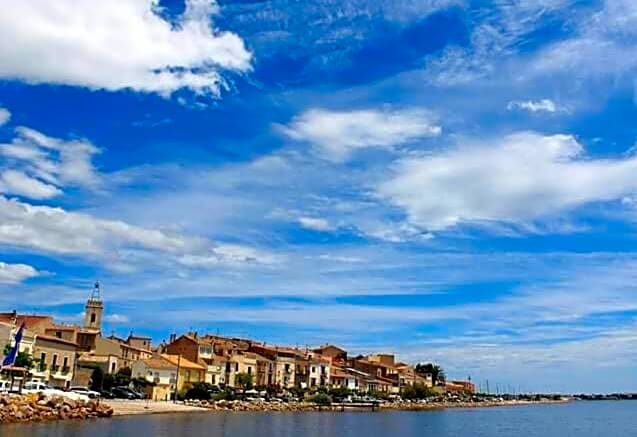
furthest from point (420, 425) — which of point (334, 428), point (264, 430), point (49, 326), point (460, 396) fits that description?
point (460, 396)

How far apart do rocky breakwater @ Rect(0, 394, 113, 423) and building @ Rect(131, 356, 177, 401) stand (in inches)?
953

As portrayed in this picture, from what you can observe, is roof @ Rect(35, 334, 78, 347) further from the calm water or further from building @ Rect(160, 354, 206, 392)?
the calm water

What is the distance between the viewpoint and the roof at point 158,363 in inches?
3615

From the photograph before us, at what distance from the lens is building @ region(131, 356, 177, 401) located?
90.2m

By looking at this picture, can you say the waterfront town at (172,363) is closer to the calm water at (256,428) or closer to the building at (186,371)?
the building at (186,371)

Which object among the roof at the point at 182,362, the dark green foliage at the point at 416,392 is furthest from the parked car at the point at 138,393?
the dark green foliage at the point at 416,392

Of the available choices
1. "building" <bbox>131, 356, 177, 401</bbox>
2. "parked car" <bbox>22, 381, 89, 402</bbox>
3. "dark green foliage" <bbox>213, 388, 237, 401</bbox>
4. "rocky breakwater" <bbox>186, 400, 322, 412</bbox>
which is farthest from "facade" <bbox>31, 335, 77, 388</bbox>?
"dark green foliage" <bbox>213, 388, 237, 401</bbox>

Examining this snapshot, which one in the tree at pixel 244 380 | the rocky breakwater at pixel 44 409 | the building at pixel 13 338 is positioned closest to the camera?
the rocky breakwater at pixel 44 409

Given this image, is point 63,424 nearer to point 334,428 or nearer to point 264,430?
point 264,430

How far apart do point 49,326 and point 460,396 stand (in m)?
119

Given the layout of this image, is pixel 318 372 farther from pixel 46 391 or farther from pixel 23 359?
pixel 46 391

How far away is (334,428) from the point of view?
6912 centimetres

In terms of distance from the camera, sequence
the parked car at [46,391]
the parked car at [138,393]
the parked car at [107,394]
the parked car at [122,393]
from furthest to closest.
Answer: the parked car at [138,393] → the parked car at [122,393] → the parked car at [107,394] → the parked car at [46,391]

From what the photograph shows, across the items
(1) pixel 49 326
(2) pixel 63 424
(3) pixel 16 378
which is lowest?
(2) pixel 63 424
